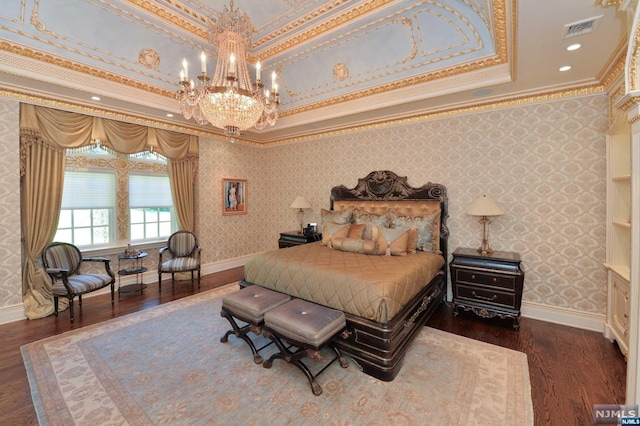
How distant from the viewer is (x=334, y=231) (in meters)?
4.25

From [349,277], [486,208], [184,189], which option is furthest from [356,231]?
[184,189]

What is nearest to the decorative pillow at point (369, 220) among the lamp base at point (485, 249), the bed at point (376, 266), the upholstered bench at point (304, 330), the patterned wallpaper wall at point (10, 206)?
the bed at point (376, 266)

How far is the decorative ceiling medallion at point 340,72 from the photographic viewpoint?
3936mm

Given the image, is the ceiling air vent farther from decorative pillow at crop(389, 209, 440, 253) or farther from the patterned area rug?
the patterned area rug

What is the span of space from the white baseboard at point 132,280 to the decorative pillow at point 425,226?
153 inches

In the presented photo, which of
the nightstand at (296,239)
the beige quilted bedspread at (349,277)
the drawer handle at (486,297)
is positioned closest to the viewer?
the beige quilted bedspread at (349,277)

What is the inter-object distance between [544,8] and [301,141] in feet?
15.0

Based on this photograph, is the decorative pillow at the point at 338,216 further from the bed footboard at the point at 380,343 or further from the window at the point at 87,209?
the window at the point at 87,209

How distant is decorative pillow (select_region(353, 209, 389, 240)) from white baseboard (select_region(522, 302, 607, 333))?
7.23 ft

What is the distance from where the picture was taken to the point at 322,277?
284 centimetres

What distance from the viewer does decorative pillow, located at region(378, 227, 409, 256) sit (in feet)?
12.0

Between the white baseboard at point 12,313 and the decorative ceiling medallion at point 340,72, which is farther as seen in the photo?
the decorative ceiling medallion at point 340,72

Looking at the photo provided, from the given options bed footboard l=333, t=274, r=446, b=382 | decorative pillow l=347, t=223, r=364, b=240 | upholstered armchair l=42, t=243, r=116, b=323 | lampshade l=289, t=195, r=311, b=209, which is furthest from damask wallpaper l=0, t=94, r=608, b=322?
bed footboard l=333, t=274, r=446, b=382

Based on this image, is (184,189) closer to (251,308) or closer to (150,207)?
(150,207)
